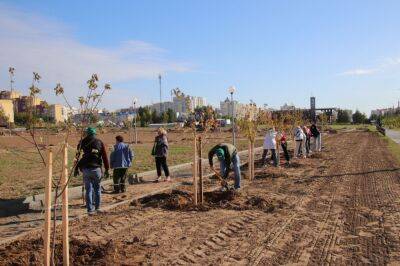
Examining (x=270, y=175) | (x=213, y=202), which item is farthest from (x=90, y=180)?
(x=270, y=175)

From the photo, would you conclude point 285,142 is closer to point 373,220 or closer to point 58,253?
point 373,220

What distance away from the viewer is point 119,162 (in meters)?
11.8

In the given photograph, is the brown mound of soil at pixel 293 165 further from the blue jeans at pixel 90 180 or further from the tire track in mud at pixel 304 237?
the blue jeans at pixel 90 180

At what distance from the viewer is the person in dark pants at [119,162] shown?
11789mm

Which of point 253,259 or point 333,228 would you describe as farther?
A: point 333,228

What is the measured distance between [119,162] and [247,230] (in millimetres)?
5082

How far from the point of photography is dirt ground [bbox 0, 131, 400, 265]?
6133 millimetres

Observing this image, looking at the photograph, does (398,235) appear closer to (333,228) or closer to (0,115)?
(333,228)

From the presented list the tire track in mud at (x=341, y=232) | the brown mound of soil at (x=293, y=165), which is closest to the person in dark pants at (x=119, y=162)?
the tire track in mud at (x=341, y=232)

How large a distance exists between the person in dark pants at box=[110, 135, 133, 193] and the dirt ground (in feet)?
4.80

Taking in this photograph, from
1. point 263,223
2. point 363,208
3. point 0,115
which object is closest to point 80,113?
point 0,115

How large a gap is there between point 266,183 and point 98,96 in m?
8.94

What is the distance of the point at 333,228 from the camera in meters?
7.82

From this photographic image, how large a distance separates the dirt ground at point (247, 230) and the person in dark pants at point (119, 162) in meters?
1.46
